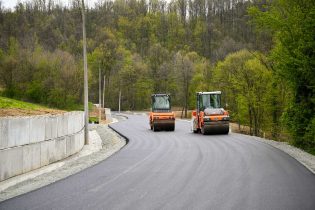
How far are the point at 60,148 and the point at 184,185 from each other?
320 inches

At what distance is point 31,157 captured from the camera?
13594mm

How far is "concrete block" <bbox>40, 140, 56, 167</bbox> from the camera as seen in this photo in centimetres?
1457

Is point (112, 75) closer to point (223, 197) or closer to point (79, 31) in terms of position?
point (79, 31)

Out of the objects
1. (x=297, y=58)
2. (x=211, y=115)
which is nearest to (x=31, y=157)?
(x=297, y=58)

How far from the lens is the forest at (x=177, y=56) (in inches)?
811

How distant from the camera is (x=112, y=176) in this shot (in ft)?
37.9

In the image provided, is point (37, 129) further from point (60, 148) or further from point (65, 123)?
point (65, 123)

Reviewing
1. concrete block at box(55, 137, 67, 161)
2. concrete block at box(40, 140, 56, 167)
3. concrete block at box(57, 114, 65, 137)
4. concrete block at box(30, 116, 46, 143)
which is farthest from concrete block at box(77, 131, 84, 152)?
concrete block at box(30, 116, 46, 143)

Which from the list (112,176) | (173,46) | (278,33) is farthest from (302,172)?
(173,46)

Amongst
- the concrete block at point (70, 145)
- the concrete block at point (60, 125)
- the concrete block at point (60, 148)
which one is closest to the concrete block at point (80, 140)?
the concrete block at point (70, 145)

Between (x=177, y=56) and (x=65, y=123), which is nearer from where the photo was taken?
(x=65, y=123)

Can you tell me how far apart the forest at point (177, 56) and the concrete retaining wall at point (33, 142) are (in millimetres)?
10909

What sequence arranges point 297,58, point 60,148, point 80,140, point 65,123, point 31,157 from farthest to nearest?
point 80,140, point 297,58, point 65,123, point 60,148, point 31,157

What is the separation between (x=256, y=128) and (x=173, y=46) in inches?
2866
